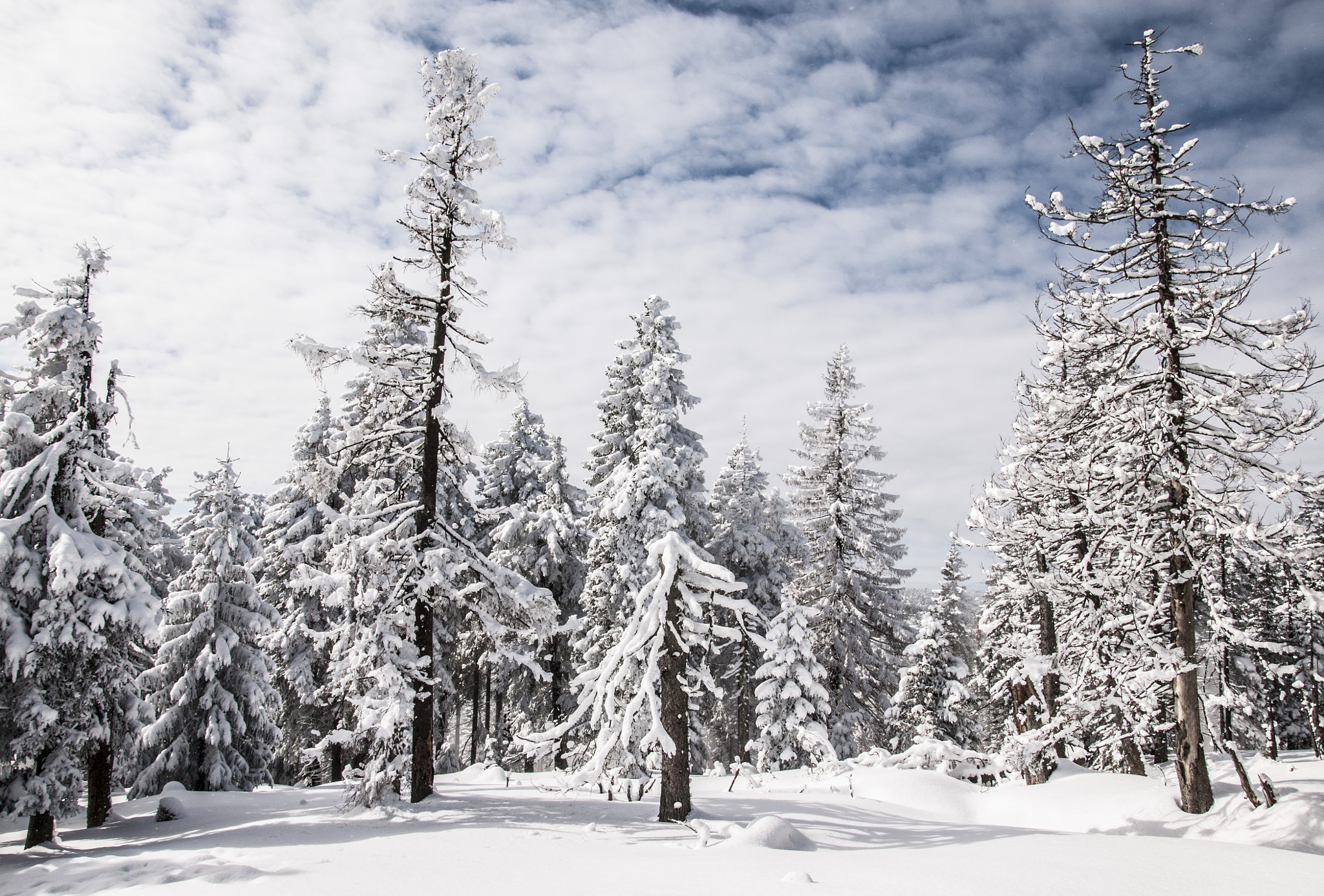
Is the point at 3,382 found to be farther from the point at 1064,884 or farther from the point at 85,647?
the point at 1064,884

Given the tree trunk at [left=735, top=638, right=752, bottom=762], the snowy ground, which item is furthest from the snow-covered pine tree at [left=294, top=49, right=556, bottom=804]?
the tree trunk at [left=735, top=638, right=752, bottom=762]

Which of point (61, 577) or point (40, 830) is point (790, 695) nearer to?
point (40, 830)

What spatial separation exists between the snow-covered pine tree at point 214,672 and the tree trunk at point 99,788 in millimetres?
6286

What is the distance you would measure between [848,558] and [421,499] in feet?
65.4

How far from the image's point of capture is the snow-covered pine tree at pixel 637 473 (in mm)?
21766

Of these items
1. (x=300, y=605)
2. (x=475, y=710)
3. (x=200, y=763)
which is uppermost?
(x=300, y=605)

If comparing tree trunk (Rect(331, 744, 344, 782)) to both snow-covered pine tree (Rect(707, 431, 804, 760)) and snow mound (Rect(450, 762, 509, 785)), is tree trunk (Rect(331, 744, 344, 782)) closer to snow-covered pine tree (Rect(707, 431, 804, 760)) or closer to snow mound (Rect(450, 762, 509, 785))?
snow mound (Rect(450, 762, 509, 785))

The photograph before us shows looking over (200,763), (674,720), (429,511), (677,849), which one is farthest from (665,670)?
(200,763)

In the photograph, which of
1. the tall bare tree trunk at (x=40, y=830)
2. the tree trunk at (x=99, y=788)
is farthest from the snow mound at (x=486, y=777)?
the tall bare tree trunk at (x=40, y=830)

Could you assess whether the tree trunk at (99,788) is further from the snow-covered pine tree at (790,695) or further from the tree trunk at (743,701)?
the tree trunk at (743,701)

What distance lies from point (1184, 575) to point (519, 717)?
78.5 feet

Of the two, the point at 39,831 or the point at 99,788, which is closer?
the point at 39,831

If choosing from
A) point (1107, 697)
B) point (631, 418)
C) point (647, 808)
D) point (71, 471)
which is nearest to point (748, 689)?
point (631, 418)

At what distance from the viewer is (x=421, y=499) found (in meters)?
14.9
